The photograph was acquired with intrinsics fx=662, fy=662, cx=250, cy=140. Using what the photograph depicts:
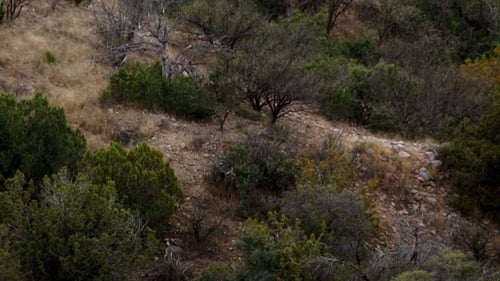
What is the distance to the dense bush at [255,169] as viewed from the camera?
10172 mm

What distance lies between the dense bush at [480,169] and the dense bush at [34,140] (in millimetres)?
6102

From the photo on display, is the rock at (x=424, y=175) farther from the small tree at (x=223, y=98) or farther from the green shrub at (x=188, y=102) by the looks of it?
the green shrub at (x=188, y=102)

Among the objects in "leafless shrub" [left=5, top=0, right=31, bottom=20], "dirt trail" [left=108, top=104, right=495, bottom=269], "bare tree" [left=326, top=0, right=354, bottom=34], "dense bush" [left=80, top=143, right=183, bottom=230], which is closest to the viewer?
"dense bush" [left=80, top=143, right=183, bottom=230]

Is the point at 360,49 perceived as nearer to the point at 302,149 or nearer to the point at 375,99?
the point at 375,99

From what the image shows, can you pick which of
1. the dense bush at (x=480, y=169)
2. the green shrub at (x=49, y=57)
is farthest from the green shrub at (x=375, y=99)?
the green shrub at (x=49, y=57)

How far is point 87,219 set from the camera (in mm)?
7375

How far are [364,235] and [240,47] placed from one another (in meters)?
8.27

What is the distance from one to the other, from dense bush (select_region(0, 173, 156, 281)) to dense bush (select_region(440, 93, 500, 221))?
5.82 m

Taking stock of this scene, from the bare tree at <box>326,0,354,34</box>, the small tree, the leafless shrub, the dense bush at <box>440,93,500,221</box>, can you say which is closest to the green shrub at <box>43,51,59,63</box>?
the leafless shrub

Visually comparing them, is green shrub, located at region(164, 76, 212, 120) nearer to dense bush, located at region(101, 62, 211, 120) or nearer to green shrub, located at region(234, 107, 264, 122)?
dense bush, located at region(101, 62, 211, 120)

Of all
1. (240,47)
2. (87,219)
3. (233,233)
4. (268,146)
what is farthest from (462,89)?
(87,219)

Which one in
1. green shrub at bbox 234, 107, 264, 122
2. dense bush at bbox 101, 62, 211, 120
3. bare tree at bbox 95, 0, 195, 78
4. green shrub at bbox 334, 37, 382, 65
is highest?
bare tree at bbox 95, 0, 195, 78

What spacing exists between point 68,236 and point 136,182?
1755mm

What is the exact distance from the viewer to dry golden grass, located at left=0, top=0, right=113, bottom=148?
11820 millimetres
